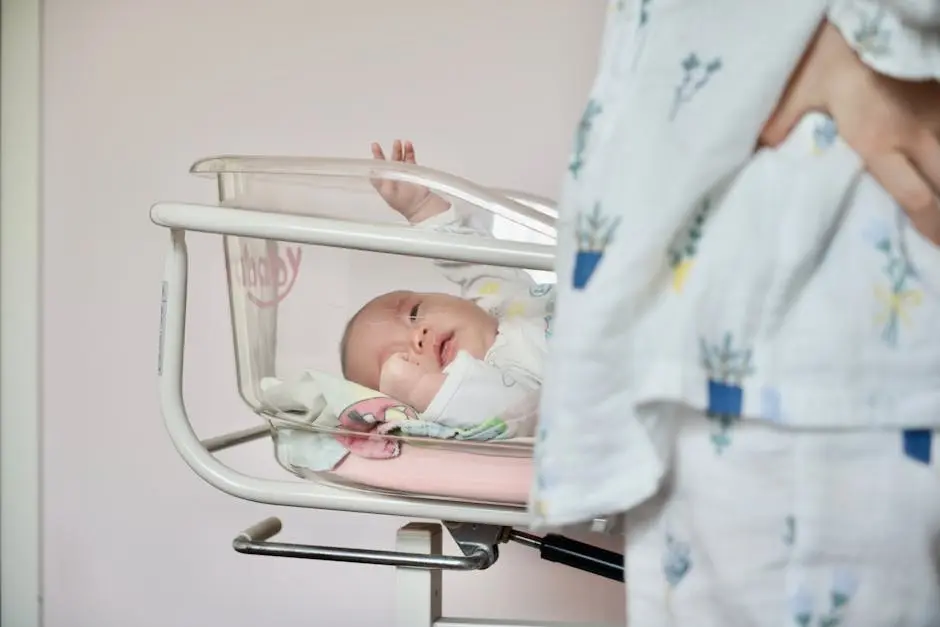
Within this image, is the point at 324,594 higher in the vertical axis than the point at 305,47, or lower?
lower

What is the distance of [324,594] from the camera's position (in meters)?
→ 1.21

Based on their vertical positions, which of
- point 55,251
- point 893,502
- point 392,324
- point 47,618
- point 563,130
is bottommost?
point 47,618

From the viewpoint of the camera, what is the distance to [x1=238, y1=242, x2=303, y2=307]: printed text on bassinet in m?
0.73

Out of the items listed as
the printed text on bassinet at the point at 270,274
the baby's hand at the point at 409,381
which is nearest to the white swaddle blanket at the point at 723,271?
the baby's hand at the point at 409,381

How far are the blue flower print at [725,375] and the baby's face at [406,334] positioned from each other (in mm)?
295

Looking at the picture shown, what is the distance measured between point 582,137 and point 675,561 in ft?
0.82

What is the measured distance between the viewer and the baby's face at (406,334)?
2.38 feet

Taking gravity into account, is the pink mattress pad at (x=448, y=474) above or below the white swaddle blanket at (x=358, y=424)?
below

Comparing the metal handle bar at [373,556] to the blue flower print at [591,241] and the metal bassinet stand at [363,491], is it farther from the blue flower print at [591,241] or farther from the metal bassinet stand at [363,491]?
the blue flower print at [591,241]

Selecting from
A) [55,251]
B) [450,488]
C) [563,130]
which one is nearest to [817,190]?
[450,488]

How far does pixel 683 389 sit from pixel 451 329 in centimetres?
31

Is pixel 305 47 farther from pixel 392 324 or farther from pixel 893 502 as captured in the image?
pixel 893 502

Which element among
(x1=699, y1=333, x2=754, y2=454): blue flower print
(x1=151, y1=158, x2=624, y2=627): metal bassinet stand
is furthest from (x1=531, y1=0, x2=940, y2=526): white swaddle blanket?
(x1=151, y1=158, x2=624, y2=627): metal bassinet stand

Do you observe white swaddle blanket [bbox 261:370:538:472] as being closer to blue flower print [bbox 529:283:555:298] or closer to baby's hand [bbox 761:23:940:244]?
blue flower print [bbox 529:283:555:298]
